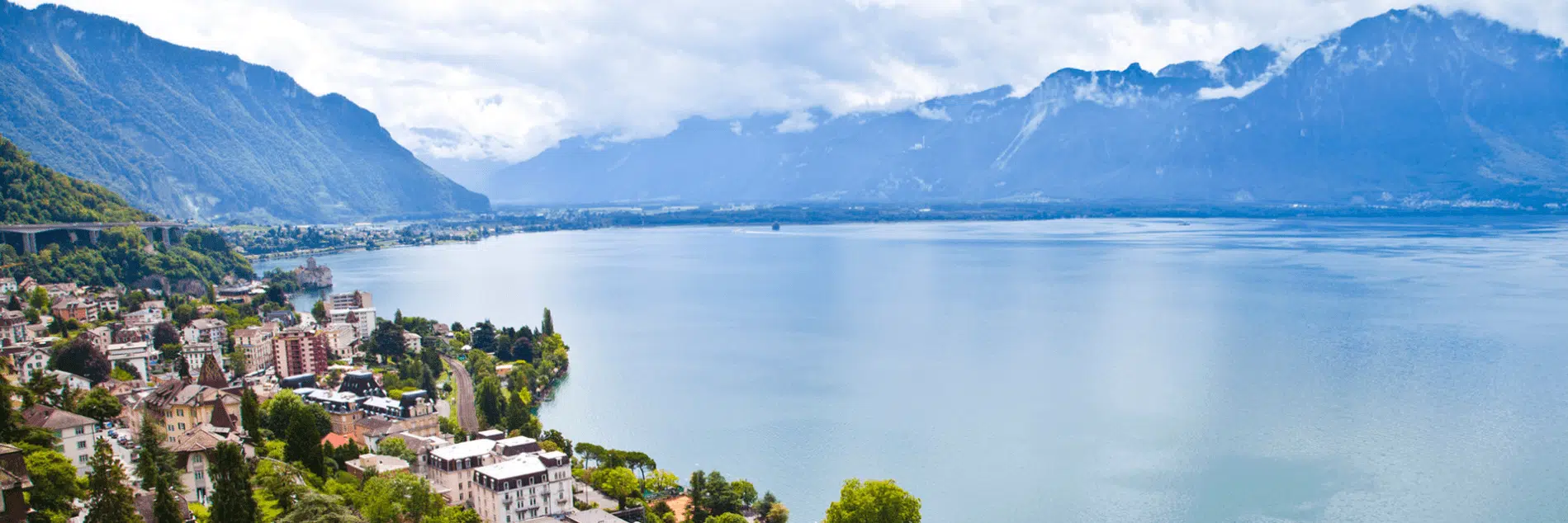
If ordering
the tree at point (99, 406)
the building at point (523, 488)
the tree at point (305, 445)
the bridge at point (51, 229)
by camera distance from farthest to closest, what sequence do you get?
the bridge at point (51, 229), the tree at point (99, 406), the tree at point (305, 445), the building at point (523, 488)

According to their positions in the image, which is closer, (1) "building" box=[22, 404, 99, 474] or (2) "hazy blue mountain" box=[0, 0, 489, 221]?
(1) "building" box=[22, 404, 99, 474]

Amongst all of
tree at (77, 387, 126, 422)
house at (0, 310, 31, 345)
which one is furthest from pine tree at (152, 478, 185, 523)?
house at (0, 310, 31, 345)

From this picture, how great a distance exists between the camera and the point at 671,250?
5944cm

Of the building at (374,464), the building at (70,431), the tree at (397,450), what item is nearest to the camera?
the building at (70,431)

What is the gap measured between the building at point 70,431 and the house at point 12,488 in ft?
6.99

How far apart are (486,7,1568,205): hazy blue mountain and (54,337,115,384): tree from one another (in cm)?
9196

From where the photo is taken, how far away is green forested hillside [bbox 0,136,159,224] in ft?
107

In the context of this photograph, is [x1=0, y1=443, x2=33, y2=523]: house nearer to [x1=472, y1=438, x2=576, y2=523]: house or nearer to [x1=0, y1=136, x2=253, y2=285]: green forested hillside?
[x1=472, y1=438, x2=576, y2=523]: house

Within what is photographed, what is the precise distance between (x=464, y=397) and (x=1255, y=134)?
106795 mm

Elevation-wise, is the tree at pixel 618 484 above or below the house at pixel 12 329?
below

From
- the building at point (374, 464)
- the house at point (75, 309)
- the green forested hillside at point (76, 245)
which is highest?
the green forested hillside at point (76, 245)

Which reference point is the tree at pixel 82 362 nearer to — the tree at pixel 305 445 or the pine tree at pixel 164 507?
the tree at pixel 305 445

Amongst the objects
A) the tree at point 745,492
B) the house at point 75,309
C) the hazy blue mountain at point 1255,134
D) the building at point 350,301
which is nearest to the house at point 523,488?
the tree at point 745,492

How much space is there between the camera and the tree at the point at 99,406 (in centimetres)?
1401
